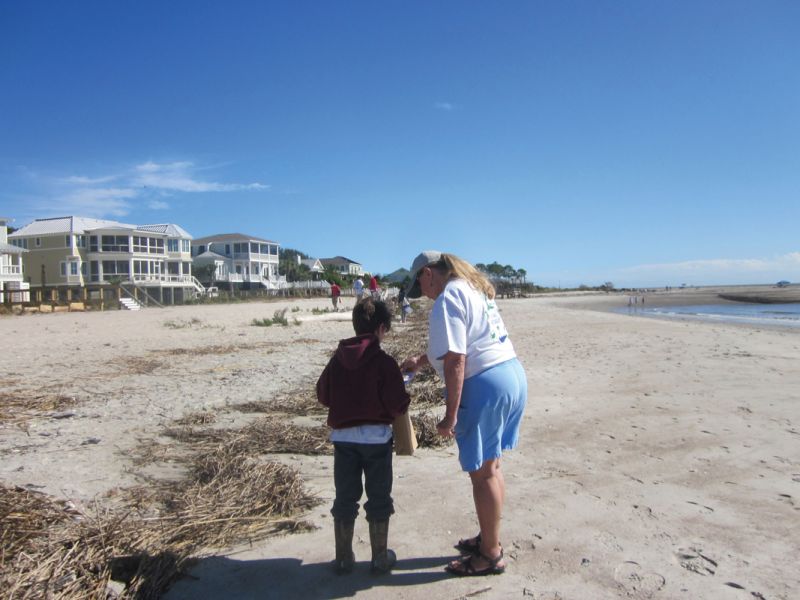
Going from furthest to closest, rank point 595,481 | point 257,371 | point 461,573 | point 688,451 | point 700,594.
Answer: point 257,371, point 688,451, point 595,481, point 461,573, point 700,594

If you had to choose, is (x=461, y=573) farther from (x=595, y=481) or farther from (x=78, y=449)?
(x=78, y=449)

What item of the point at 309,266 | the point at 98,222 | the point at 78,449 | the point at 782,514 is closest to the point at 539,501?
the point at 782,514

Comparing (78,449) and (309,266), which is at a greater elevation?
(309,266)

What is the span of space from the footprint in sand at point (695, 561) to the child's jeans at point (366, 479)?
5.46 ft

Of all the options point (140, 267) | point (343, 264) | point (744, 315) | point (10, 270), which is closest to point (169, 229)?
point (140, 267)

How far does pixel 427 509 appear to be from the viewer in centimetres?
391

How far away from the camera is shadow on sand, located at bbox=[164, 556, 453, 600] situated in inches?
113

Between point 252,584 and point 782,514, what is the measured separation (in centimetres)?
341

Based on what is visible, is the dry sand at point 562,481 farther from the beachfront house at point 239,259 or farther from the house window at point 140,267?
the beachfront house at point 239,259

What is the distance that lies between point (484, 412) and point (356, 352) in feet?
2.50

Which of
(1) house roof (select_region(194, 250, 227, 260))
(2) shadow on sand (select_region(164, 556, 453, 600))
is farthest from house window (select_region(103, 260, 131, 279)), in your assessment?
(2) shadow on sand (select_region(164, 556, 453, 600))

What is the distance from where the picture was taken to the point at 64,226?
56.8 metres

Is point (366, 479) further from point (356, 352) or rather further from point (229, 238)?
point (229, 238)

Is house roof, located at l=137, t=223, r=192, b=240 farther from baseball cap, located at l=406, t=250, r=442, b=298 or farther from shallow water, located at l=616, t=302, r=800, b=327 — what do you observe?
baseball cap, located at l=406, t=250, r=442, b=298
